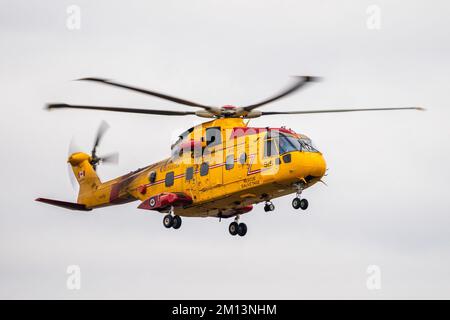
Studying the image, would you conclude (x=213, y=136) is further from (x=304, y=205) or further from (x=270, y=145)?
(x=304, y=205)

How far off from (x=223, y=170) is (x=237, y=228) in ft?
12.5

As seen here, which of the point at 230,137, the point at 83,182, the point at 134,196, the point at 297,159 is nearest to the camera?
the point at 297,159

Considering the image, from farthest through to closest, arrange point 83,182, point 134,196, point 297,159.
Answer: point 83,182
point 134,196
point 297,159

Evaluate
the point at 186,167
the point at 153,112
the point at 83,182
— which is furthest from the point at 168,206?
the point at 83,182

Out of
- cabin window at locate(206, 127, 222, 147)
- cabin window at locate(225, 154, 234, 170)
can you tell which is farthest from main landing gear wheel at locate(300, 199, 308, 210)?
cabin window at locate(206, 127, 222, 147)

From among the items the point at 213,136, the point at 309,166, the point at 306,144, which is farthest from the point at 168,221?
the point at 309,166

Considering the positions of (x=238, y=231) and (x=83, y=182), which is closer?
(x=238, y=231)

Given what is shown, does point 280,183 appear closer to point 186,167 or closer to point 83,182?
point 186,167

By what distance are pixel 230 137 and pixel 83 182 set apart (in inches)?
421

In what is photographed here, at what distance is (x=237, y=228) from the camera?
44.6 metres

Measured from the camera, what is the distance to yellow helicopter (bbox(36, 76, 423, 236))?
3997cm

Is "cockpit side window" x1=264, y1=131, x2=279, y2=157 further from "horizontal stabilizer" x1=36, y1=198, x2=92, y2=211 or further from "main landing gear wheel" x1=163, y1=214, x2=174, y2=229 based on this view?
"horizontal stabilizer" x1=36, y1=198, x2=92, y2=211

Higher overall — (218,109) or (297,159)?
(218,109)

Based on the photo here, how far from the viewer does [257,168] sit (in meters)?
40.6
